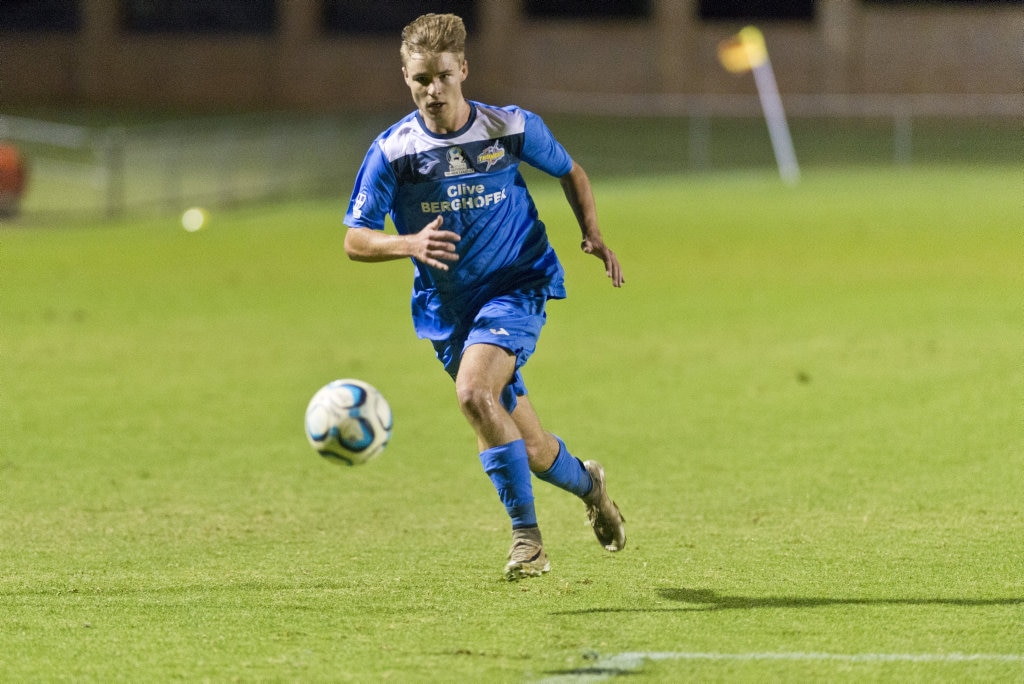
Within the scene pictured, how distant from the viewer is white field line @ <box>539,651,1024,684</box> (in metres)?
4.94

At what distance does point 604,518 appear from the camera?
651 cm

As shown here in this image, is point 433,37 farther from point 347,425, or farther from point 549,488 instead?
point 549,488

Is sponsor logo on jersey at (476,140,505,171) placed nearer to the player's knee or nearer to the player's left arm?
the player's left arm

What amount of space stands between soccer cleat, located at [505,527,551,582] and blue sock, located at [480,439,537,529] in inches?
1.7

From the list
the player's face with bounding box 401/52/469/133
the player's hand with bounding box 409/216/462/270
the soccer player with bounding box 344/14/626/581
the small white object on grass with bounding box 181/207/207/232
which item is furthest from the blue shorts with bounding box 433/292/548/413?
the small white object on grass with bounding box 181/207/207/232

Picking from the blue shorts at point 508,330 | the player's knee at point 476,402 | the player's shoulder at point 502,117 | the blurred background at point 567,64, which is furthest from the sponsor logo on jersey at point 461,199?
the blurred background at point 567,64

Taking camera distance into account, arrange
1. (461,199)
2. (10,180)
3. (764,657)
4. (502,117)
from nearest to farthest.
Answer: (764,657), (461,199), (502,117), (10,180)

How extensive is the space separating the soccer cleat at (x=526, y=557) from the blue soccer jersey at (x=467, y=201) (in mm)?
1008

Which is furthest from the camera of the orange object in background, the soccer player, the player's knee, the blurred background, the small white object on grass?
the blurred background

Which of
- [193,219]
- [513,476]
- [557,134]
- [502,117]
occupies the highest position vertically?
[502,117]

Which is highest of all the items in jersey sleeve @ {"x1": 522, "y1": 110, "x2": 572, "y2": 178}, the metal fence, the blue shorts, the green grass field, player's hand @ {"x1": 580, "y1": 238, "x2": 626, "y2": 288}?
jersey sleeve @ {"x1": 522, "y1": 110, "x2": 572, "y2": 178}

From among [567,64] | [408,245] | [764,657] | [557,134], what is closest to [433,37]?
[408,245]

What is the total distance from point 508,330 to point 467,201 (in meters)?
0.60

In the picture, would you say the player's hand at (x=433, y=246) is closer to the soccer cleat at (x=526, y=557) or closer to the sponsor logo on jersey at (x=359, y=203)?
the sponsor logo on jersey at (x=359, y=203)
